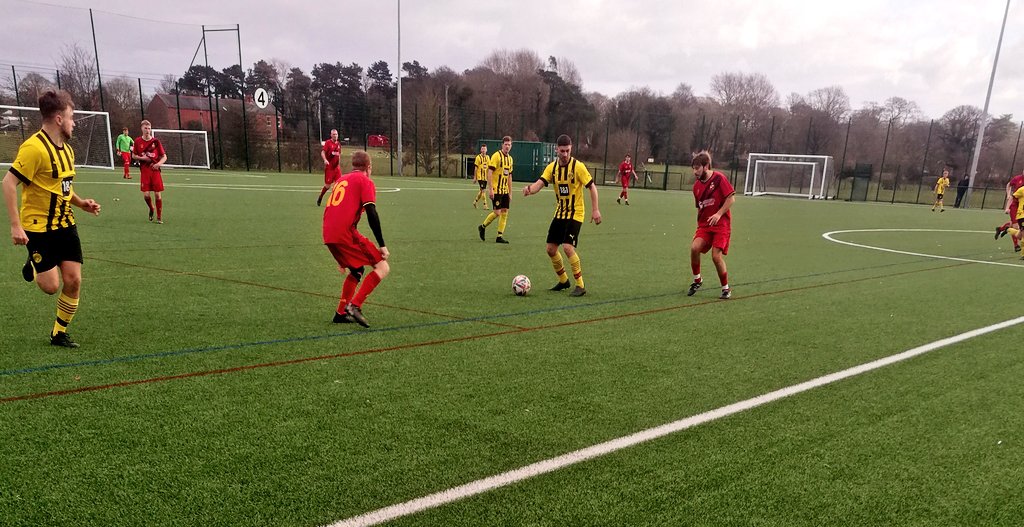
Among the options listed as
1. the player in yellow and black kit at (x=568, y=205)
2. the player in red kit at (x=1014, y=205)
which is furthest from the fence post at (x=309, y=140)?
the player in red kit at (x=1014, y=205)

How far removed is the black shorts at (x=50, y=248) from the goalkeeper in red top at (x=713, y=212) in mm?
6767

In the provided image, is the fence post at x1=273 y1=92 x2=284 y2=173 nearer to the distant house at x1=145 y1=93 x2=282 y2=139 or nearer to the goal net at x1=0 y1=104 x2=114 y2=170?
the distant house at x1=145 y1=93 x2=282 y2=139

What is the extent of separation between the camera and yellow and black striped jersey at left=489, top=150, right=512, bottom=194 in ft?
42.1

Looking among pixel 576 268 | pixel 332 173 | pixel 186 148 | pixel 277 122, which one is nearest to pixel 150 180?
pixel 332 173

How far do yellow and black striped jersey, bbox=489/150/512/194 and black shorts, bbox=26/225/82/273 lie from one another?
29.1 ft

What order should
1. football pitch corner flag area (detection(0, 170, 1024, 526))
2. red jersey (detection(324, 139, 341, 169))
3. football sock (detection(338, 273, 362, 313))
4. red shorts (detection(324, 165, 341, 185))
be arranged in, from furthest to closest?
red shorts (detection(324, 165, 341, 185)), red jersey (detection(324, 139, 341, 169)), football sock (detection(338, 273, 362, 313)), football pitch corner flag area (detection(0, 170, 1024, 526))

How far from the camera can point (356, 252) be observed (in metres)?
5.59

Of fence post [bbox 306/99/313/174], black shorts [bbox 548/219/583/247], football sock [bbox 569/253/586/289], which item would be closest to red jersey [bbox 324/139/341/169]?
black shorts [bbox 548/219/583/247]

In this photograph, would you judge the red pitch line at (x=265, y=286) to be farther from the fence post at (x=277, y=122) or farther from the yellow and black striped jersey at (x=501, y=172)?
the fence post at (x=277, y=122)

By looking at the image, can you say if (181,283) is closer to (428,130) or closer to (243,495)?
(243,495)

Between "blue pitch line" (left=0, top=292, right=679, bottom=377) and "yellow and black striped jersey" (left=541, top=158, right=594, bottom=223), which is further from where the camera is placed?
"yellow and black striped jersey" (left=541, top=158, right=594, bottom=223)

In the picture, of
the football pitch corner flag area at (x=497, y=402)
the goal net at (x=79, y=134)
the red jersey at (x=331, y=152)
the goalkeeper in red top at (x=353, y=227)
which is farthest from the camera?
the goal net at (x=79, y=134)

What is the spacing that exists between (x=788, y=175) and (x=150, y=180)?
132 ft

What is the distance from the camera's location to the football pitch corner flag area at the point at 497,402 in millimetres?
2838
